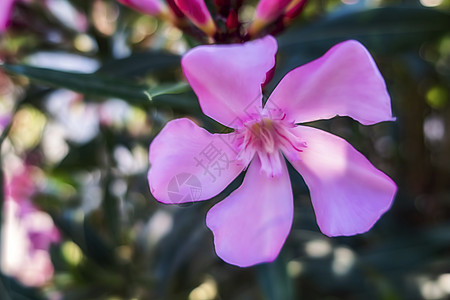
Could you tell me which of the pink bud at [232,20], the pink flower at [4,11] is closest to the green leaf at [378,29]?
the pink bud at [232,20]

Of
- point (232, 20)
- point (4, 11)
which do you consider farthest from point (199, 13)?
point (4, 11)

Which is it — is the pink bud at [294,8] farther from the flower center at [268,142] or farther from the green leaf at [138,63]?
the green leaf at [138,63]

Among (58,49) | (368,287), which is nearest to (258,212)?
(368,287)

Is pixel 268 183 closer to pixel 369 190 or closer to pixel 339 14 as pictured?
pixel 369 190

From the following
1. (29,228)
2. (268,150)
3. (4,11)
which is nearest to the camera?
(268,150)

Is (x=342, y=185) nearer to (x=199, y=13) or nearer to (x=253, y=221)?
(x=253, y=221)

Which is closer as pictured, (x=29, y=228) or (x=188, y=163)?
(x=188, y=163)
